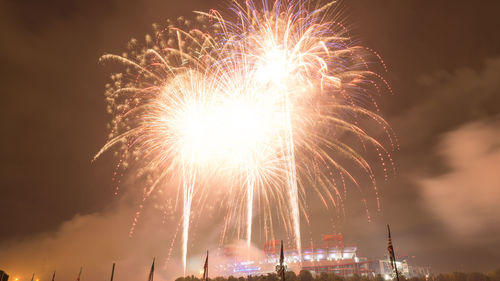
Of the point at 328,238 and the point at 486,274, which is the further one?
the point at 328,238

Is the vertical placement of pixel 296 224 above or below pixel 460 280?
above

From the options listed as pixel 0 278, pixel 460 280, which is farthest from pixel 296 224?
pixel 460 280

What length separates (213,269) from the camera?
191m

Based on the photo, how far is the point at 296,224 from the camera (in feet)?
144

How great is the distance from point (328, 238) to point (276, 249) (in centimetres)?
2582

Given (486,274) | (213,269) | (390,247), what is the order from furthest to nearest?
(213,269)
(486,274)
(390,247)

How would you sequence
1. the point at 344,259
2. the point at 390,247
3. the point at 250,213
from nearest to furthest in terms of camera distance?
the point at 390,247 < the point at 250,213 < the point at 344,259

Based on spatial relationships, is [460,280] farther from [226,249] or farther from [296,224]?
[226,249]

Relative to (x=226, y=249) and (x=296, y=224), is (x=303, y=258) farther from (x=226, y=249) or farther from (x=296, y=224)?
(x=296, y=224)

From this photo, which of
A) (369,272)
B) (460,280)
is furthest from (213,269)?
(460,280)

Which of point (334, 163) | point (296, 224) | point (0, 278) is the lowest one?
point (0, 278)

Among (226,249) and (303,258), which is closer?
(303,258)

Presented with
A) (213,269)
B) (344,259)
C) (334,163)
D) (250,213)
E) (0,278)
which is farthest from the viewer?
(213,269)

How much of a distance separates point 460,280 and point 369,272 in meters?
82.1
